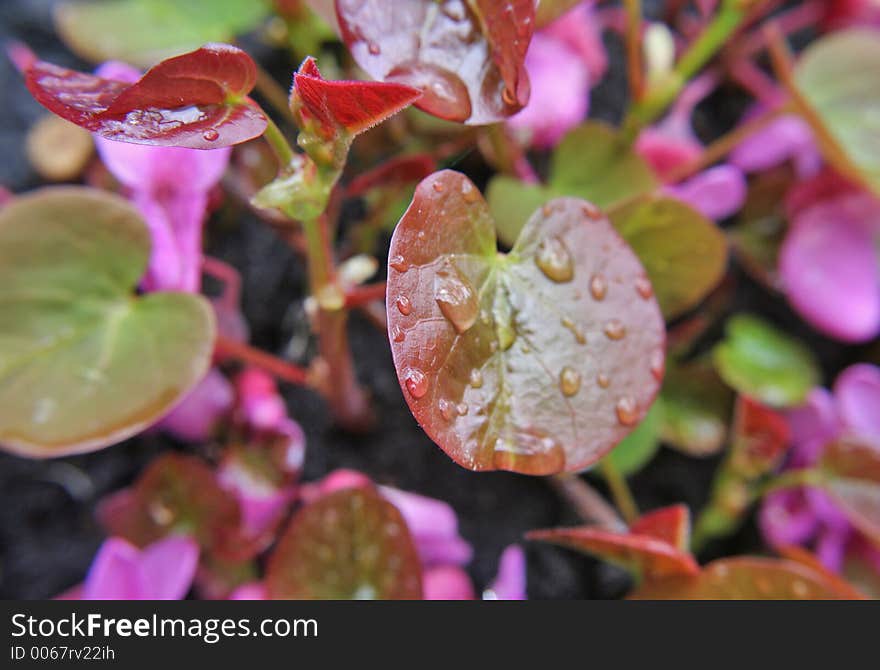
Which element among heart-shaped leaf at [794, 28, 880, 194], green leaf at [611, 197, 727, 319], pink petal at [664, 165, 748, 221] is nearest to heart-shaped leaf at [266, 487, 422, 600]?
green leaf at [611, 197, 727, 319]

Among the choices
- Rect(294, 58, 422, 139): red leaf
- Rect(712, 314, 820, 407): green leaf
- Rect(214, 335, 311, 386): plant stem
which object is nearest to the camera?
Rect(294, 58, 422, 139): red leaf

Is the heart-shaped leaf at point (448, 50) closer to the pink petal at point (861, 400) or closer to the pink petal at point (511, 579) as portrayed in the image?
the pink petal at point (511, 579)

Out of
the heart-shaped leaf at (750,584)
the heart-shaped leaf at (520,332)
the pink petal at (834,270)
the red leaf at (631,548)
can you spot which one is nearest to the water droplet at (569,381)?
the heart-shaped leaf at (520,332)

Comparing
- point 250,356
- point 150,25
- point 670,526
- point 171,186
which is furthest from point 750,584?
point 150,25

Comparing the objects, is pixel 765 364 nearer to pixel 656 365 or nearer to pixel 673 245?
pixel 673 245

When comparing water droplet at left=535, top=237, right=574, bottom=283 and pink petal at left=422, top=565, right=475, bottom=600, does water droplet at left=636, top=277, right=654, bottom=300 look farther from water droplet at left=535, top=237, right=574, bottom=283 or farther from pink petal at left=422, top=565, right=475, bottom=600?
pink petal at left=422, top=565, right=475, bottom=600
